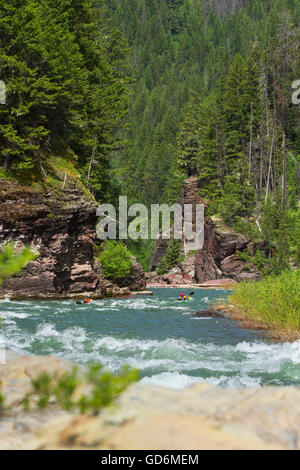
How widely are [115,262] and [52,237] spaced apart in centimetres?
643

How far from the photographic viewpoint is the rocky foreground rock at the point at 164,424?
290 centimetres

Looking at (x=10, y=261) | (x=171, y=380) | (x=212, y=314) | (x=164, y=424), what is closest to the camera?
(x=164, y=424)

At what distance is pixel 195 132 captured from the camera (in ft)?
230

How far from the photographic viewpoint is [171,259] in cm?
6538

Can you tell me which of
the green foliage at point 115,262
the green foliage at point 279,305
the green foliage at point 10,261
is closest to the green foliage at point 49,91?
the green foliage at point 115,262

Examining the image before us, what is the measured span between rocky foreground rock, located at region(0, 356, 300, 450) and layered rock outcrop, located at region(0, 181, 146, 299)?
18603mm

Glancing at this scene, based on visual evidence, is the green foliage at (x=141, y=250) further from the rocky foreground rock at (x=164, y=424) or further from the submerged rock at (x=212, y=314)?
the rocky foreground rock at (x=164, y=424)

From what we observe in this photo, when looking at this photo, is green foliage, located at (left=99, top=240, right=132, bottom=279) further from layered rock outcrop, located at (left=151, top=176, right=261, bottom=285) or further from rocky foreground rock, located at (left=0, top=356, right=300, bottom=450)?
rocky foreground rock, located at (left=0, top=356, right=300, bottom=450)

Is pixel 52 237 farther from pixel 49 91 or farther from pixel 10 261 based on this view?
pixel 10 261

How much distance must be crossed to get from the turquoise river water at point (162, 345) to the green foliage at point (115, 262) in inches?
406

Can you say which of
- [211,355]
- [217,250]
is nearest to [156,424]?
[211,355]

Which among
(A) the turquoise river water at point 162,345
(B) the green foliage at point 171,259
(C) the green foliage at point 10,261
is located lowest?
(B) the green foliage at point 171,259

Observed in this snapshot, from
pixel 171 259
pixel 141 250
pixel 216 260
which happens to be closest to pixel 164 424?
pixel 216 260

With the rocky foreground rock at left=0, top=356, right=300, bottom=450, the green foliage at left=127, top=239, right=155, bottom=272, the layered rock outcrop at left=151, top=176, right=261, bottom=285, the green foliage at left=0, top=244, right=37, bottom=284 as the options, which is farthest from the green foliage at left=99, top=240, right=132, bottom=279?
the green foliage at left=127, top=239, right=155, bottom=272
